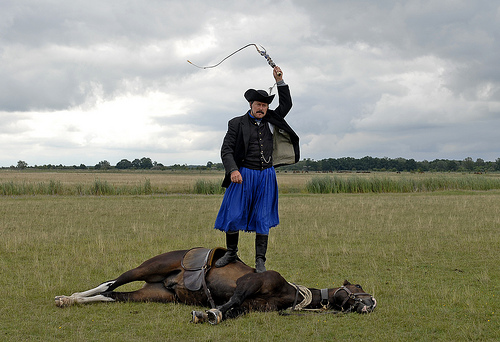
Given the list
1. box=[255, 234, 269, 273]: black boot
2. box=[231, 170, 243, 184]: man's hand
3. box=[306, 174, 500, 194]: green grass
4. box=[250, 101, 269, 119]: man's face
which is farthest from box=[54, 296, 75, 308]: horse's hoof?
box=[306, 174, 500, 194]: green grass

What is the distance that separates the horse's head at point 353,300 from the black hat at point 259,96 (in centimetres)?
261

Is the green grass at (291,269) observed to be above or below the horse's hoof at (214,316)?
below

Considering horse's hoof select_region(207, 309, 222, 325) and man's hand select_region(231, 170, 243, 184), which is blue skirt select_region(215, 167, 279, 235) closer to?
man's hand select_region(231, 170, 243, 184)

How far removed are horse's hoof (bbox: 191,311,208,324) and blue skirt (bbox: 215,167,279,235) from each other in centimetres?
135

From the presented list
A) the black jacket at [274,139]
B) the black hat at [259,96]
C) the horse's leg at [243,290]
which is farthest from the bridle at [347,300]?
the black hat at [259,96]

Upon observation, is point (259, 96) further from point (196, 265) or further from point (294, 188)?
point (294, 188)

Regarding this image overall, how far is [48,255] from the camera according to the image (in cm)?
888

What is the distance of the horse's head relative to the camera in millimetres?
5141

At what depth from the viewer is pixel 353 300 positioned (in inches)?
204

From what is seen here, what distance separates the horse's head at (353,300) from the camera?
5.14 m

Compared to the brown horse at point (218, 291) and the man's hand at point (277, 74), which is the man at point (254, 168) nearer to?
the man's hand at point (277, 74)

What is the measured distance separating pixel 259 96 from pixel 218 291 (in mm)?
2565

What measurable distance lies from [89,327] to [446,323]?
3.82 meters

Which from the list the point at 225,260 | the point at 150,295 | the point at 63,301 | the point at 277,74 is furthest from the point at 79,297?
the point at 277,74
